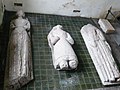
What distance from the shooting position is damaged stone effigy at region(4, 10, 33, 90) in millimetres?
1632

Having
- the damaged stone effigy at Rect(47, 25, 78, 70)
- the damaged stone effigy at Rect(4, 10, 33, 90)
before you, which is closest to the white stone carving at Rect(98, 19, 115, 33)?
the damaged stone effigy at Rect(47, 25, 78, 70)

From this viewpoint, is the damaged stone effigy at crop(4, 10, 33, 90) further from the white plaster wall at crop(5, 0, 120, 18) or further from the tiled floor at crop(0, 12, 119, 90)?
the white plaster wall at crop(5, 0, 120, 18)

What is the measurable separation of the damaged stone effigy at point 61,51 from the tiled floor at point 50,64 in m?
0.08

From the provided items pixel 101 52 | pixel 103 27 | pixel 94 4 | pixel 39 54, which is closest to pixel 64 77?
pixel 39 54

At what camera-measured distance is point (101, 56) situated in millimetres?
2041

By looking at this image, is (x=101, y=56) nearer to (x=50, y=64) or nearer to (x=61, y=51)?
(x=61, y=51)

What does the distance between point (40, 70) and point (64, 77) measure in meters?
0.27

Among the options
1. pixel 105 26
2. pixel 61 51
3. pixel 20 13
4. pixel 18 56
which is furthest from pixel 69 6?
pixel 18 56

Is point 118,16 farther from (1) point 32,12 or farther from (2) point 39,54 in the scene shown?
(2) point 39,54

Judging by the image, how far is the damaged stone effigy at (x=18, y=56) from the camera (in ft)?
5.35

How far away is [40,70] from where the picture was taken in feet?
6.12

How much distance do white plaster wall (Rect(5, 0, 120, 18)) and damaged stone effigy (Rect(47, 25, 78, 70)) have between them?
529 mm

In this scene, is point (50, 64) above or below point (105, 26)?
below

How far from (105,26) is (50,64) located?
110cm
